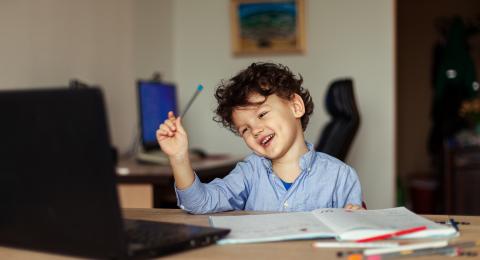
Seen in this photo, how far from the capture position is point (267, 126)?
5.41 feet

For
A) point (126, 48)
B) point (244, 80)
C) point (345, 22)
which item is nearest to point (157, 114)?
point (126, 48)

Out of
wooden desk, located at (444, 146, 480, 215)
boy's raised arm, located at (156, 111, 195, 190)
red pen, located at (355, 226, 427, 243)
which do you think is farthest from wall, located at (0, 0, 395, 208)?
red pen, located at (355, 226, 427, 243)

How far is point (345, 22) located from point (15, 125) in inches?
134

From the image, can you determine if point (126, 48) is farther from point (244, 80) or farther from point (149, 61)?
point (244, 80)

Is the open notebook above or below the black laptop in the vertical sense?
below

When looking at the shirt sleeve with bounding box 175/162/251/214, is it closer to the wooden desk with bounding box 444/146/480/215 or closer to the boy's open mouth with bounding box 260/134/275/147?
the boy's open mouth with bounding box 260/134/275/147

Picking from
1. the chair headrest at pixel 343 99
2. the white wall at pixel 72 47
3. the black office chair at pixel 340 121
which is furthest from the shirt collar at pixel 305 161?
the white wall at pixel 72 47

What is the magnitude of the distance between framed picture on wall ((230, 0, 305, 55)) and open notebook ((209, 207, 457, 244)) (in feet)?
9.90

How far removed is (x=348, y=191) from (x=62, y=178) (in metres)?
0.83

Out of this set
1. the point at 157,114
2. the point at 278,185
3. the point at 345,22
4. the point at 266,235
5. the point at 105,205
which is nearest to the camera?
the point at 105,205

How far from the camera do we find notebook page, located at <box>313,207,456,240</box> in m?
1.13

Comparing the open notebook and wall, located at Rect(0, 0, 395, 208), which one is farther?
wall, located at Rect(0, 0, 395, 208)

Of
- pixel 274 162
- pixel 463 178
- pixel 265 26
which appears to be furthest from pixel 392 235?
pixel 463 178

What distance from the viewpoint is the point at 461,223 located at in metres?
1.27
